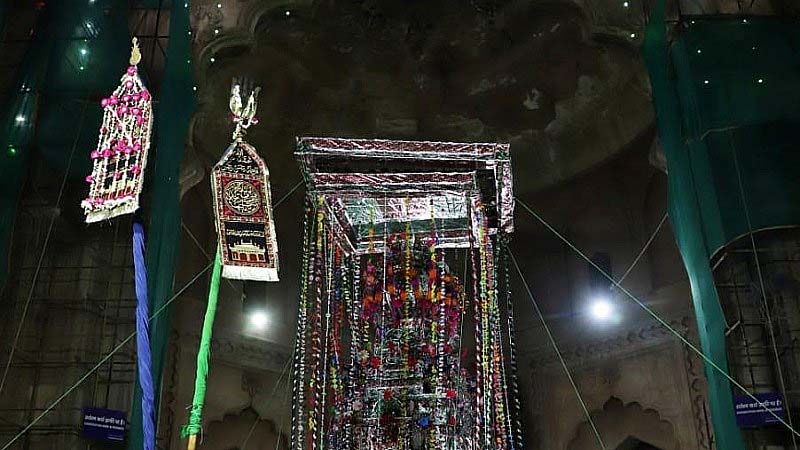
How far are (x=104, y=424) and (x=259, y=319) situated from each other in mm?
4427

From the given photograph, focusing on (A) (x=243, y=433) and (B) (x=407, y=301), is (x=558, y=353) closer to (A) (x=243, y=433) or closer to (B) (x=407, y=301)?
(B) (x=407, y=301)

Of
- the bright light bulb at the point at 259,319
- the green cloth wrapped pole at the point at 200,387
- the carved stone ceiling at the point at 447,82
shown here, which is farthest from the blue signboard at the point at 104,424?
the carved stone ceiling at the point at 447,82

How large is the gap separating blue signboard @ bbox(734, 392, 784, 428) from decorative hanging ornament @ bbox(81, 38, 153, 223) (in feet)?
19.0

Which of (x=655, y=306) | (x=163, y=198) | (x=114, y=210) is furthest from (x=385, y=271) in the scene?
(x=655, y=306)

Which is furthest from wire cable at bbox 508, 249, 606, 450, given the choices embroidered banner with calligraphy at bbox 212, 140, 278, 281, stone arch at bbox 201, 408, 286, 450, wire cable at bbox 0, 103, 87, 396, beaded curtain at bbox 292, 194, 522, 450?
wire cable at bbox 0, 103, 87, 396

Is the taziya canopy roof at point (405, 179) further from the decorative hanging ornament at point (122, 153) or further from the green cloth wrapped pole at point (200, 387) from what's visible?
the green cloth wrapped pole at point (200, 387)

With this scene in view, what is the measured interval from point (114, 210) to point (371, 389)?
129 inches

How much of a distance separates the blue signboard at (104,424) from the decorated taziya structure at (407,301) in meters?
1.87

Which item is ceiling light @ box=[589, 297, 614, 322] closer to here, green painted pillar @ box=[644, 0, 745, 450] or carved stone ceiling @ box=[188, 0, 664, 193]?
carved stone ceiling @ box=[188, 0, 664, 193]

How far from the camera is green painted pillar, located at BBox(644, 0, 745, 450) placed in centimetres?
696

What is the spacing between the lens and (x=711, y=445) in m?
9.59

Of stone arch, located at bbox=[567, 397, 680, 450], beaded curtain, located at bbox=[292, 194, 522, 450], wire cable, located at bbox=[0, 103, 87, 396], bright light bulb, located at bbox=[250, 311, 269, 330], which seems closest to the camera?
wire cable, located at bbox=[0, 103, 87, 396]

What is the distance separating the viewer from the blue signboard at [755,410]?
286 inches

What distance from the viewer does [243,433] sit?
453 inches
